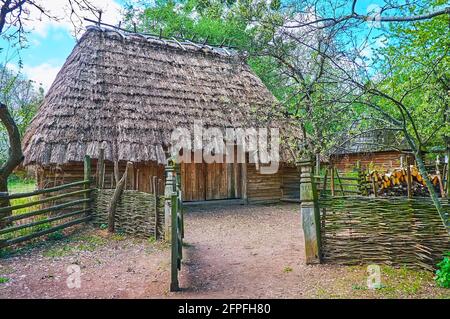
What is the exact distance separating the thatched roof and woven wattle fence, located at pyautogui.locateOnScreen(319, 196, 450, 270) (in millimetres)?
3437

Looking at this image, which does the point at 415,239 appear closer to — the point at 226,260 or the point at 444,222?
the point at 444,222

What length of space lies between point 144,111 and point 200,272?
6534 mm

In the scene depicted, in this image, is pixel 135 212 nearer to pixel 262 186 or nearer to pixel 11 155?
pixel 11 155

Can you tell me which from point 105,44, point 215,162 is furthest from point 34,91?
point 215,162

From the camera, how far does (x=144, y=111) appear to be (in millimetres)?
10227

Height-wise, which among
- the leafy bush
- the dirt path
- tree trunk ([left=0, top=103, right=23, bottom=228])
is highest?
tree trunk ([left=0, top=103, right=23, bottom=228])

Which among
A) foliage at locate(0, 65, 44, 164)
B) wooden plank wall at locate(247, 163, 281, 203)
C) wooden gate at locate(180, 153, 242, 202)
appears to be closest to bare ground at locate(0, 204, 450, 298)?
wooden gate at locate(180, 153, 242, 202)

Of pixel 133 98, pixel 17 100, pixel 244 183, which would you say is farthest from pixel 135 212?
pixel 17 100

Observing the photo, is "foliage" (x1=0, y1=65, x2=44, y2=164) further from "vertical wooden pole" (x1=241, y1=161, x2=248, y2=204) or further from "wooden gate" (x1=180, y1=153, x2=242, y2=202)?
"vertical wooden pole" (x1=241, y1=161, x2=248, y2=204)

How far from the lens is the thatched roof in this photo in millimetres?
8883

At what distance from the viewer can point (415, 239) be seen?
4.44 metres

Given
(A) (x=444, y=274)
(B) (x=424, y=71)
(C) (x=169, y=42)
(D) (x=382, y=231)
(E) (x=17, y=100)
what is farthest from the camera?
(E) (x=17, y=100)

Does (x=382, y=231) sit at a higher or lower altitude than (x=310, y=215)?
lower
